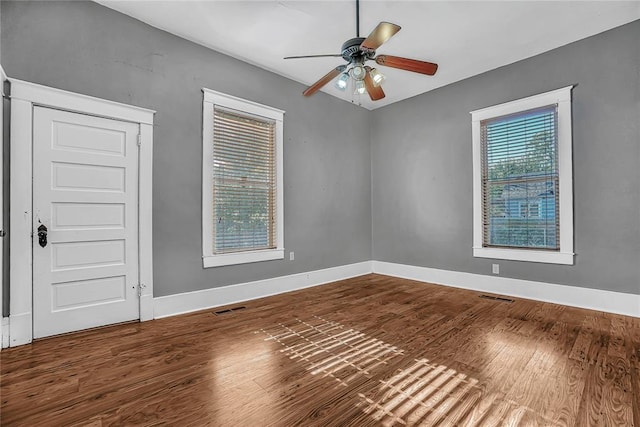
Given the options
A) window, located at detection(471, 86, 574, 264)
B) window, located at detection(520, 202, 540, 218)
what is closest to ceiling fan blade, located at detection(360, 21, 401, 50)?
window, located at detection(471, 86, 574, 264)

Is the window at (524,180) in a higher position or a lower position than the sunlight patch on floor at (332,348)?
higher

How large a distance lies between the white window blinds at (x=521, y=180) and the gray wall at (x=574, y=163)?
22 centimetres

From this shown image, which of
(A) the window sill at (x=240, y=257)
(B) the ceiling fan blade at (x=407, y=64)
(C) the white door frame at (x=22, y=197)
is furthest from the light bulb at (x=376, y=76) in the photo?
(C) the white door frame at (x=22, y=197)

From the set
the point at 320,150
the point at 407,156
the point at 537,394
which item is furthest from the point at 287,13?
the point at 537,394

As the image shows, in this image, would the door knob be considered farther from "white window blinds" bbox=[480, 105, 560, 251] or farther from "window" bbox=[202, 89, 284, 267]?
"white window blinds" bbox=[480, 105, 560, 251]

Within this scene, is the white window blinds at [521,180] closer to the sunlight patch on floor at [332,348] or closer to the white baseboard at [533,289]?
the white baseboard at [533,289]

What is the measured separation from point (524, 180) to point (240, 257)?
12.5ft

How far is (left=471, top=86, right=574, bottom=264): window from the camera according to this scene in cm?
353

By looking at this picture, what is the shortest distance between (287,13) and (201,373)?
3267 millimetres

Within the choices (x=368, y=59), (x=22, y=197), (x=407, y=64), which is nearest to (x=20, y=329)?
(x=22, y=197)

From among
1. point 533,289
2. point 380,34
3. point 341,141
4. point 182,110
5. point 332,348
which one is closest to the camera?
point 380,34

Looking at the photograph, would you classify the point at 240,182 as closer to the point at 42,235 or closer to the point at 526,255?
the point at 42,235

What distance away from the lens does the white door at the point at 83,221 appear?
8.52ft

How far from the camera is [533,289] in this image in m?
3.76
